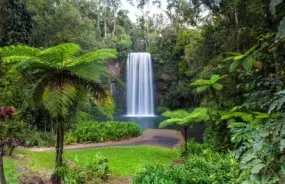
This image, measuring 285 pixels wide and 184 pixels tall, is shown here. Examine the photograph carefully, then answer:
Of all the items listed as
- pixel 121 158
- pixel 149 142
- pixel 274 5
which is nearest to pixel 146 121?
pixel 149 142

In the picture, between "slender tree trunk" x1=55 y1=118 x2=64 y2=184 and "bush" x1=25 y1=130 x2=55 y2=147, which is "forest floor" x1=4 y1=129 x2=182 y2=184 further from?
"slender tree trunk" x1=55 y1=118 x2=64 y2=184

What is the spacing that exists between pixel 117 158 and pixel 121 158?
0.11m

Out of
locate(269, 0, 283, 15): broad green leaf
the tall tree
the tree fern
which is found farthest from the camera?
the tall tree

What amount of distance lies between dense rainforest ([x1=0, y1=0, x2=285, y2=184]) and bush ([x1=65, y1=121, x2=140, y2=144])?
0.87m

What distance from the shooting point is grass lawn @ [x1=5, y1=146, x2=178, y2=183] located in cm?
646

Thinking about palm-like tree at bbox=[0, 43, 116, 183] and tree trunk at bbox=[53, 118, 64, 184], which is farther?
tree trunk at bbox=[53, 118, 64, 184]

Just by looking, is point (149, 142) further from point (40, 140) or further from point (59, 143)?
point (59, 143)

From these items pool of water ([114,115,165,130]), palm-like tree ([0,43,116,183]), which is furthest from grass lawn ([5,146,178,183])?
pool of water ([114,115,165,130])

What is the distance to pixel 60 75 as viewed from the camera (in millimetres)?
4195

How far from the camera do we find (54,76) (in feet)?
13.8

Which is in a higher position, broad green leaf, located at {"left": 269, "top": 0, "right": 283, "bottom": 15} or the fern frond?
broad green leaf, located at {"left": 269, "top": 0, "right": 283, "bottom": 15}

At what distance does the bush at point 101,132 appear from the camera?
10.6 metres

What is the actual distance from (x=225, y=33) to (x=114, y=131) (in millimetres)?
5812

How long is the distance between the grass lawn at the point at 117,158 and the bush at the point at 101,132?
6.25ft
